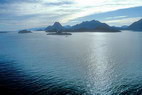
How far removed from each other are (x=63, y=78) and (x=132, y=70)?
32343mm

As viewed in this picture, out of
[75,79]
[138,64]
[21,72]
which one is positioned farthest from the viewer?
[138,64]

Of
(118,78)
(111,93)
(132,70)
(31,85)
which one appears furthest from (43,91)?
(132,70)

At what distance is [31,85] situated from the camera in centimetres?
5094

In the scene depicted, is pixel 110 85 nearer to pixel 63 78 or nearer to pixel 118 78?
pixel 118 78

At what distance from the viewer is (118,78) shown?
58406 millimetres

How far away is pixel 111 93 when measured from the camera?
45.9 meters

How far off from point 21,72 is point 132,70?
4954 cm

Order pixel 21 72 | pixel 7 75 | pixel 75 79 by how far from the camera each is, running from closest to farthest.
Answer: pixel 75 79
pixel 7 75
pixel 21 72

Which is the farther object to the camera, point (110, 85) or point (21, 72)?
point (21, 72)

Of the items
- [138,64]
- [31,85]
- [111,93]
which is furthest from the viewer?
[138,64]

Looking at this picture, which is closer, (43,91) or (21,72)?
(43,91)

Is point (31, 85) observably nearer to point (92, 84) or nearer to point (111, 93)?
point (92, 84)

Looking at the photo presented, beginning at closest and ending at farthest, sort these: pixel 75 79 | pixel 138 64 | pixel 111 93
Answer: pixel 111 93
pixel 75 79
pixel 138 64

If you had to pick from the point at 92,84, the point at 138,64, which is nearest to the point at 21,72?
the point at 92,84
